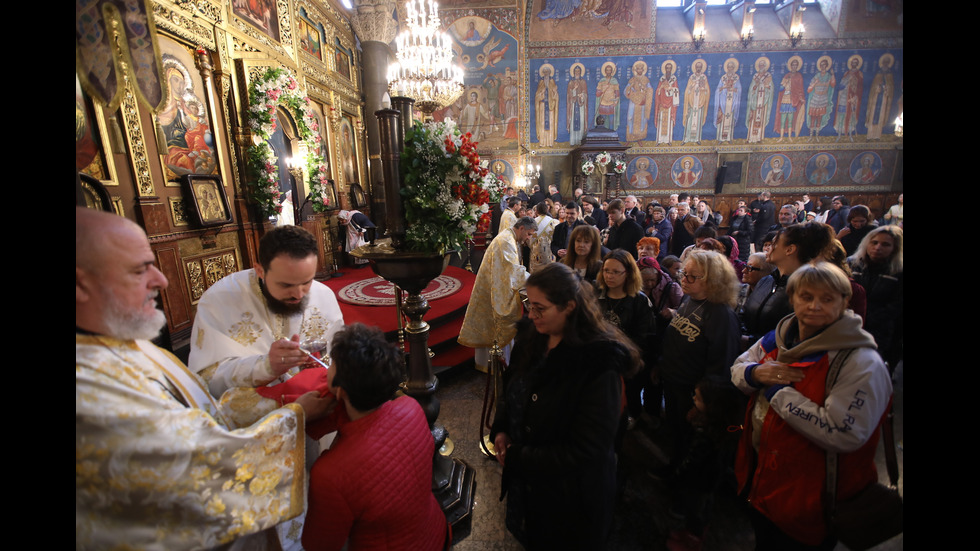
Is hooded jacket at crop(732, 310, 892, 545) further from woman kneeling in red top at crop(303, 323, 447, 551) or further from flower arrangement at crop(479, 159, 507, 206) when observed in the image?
flower arrangement at crop(479, 159, 507, 206)

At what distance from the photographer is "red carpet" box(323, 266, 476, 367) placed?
4660 mm

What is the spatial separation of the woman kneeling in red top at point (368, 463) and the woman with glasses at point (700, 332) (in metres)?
1.80

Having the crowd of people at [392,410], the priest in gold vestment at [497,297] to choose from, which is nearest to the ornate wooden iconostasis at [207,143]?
the crowd of people at [392,410]

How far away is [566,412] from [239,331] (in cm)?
158

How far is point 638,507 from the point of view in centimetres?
253

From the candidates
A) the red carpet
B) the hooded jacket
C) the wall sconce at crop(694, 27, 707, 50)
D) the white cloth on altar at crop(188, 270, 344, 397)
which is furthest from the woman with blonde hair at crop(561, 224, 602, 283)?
the wall sconce at crop(694, 27, 707, 50)

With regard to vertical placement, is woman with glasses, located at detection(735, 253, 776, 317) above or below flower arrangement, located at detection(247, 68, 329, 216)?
below

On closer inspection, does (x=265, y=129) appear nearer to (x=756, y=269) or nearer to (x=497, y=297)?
(x=497, y=297)

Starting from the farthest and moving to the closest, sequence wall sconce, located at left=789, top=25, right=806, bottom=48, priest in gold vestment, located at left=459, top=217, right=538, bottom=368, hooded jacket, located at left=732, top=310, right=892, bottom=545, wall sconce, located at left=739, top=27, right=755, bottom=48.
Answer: wall sconce, located at left=739, top=27, right=755, bottom=48 → wall sconce, located at left=789, top=25, right=806, bottom=48 → priest in gold vestment, located at left=459, top=217, right=538, bottom=368 → hooded jacket, located at left=732, top=310, right=892, bottom=545

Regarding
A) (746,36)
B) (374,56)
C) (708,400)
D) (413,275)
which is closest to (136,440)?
(413,275)

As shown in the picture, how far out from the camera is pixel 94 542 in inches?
35.3

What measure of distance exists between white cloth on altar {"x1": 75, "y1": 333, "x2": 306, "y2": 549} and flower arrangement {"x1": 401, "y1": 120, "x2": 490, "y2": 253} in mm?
1565

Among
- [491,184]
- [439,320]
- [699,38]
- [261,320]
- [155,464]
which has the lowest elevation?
[439,320]

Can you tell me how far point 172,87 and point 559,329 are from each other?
6.32 metres
